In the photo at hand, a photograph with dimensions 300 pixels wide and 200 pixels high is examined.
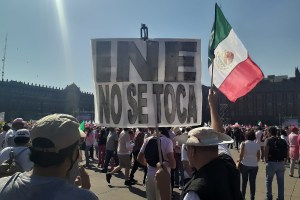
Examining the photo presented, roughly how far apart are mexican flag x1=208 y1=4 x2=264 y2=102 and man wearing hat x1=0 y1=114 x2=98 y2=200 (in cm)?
336

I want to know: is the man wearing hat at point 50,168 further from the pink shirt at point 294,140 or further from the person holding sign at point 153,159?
the pink shirt at point 294,140

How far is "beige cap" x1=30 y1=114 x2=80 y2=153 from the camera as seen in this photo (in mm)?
1947

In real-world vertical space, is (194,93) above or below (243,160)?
above

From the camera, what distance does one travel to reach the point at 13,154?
4.20m

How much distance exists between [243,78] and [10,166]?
335cm

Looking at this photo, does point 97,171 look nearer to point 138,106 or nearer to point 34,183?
point 138,106

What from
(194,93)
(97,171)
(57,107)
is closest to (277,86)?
(57,107)

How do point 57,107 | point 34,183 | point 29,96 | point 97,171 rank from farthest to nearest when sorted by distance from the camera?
1. point 57,107
2. point 29,96
3. point 97,171
4. point 34,183

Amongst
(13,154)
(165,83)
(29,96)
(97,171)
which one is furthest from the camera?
→ (29,96)

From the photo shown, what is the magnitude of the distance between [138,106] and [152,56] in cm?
67

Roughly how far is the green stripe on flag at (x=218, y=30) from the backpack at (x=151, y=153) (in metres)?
1.71

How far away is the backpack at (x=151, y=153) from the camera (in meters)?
5.56

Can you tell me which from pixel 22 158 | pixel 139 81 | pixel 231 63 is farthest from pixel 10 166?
pixel 231 63

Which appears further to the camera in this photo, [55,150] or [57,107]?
[57,107]
